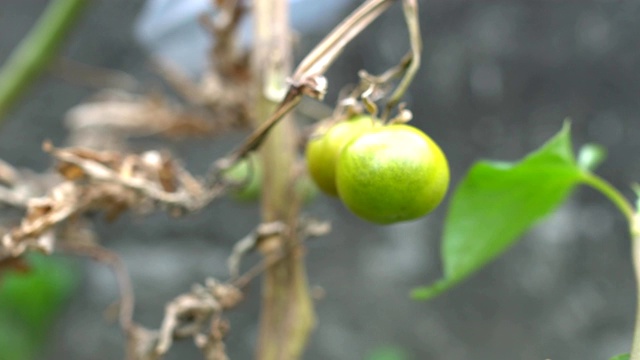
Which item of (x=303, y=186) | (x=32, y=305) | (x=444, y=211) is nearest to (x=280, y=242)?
(x=303, y=186)

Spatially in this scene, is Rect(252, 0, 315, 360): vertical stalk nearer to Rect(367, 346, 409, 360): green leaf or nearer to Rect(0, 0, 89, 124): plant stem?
Rect(0, 0, 89, 124): plant stem

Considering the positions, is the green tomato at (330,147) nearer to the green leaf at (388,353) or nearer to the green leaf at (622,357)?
the green leaf at (622,357)

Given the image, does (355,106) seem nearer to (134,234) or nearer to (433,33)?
Answer: (433,33)

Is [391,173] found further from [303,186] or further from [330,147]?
[303,186]

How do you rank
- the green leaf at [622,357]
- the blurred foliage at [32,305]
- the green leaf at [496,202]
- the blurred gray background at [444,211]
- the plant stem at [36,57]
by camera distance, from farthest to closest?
the blurred foliage at [32,305]
the blurred gray background at [444,211]
the plant stem at [36,57]
the green leaf at [496,202]
the green leaf at [622,357]

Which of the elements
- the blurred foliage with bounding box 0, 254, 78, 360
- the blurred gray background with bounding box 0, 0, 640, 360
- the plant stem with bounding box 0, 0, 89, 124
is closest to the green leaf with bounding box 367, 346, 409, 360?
the blurred gray background with bounding box 0, 0, 640, 360

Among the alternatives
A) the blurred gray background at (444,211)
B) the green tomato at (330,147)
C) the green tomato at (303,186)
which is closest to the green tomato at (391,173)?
the green tomato at (330,147)

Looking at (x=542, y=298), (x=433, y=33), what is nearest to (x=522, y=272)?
(x=542, y=298)
